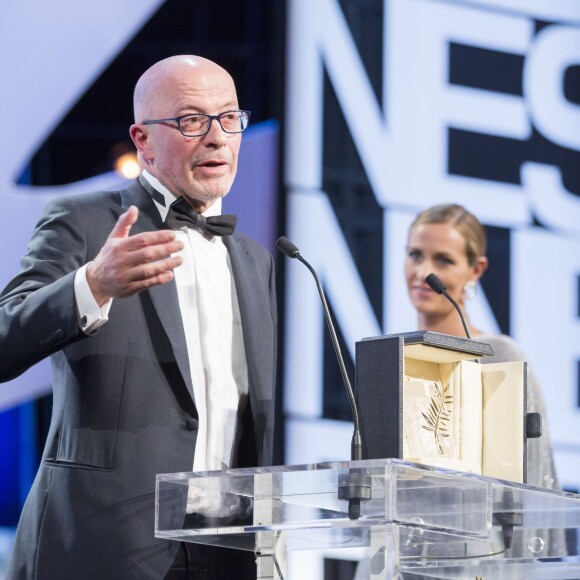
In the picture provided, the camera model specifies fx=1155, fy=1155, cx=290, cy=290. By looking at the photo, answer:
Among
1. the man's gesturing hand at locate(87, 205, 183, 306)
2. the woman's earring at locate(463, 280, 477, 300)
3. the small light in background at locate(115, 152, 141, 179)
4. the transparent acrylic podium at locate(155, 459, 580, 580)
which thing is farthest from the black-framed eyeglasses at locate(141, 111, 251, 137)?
the woman's earring at locate(463, 280, 477, 300)

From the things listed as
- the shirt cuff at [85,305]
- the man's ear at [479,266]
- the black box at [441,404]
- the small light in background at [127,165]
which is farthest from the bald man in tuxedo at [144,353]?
the man's ear at [479,266]

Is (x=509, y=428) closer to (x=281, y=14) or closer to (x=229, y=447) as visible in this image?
(x=229, y=447)

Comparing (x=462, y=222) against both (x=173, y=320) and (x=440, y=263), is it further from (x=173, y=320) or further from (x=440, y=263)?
(x=173, y=320)

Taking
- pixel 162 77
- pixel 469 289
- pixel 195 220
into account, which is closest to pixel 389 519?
pixel 195 220

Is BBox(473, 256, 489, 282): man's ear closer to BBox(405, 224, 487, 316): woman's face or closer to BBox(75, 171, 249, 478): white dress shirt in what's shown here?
BBox(405, 224, 487, 316): woman's face

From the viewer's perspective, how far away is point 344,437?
476 cm

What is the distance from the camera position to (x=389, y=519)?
1.95m

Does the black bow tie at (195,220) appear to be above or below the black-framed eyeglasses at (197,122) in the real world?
below

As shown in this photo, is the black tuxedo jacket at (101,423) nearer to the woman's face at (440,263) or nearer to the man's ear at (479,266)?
the woman's face at (440,263)

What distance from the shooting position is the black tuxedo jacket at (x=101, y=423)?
2.35 metres

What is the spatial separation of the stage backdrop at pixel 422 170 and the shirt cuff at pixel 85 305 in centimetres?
254

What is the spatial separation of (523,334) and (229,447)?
3.06 metres

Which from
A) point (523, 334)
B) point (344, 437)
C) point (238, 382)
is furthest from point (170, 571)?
point (523, 334)

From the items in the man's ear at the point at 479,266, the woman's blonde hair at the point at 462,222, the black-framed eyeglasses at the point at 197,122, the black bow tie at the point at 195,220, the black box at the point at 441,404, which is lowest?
the black box at the point at 441,404
